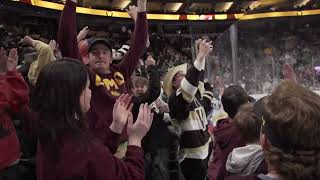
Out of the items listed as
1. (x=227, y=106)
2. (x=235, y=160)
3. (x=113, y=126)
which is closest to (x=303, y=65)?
(x=227, y=106)

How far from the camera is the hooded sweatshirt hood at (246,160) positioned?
174cm

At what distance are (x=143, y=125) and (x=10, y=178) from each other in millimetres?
1028

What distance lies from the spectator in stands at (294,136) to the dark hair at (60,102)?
0.69m

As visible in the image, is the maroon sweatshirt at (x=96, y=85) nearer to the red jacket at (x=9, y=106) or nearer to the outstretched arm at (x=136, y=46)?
the outstretched arm at (x=136, y=46)

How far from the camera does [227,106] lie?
Answer: 2.84m

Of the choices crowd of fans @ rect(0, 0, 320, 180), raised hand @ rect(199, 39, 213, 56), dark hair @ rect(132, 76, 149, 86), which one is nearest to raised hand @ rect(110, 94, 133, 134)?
crowd of fans @ rect(0, 0, 320, 180)

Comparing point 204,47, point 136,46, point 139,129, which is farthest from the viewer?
point 204,47

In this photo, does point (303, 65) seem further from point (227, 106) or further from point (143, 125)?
point (143, 125)

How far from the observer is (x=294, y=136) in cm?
117

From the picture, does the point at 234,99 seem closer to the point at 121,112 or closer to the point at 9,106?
the point at 121,112

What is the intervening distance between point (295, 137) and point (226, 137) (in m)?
1.32

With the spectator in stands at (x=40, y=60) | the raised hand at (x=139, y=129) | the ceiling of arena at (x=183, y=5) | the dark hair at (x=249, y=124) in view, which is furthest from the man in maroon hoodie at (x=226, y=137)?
the ceiling of arena at (x=183, y=5)

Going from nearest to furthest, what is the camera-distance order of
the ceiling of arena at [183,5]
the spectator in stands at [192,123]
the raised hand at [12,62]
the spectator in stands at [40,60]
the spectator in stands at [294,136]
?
1. the spectator in stands at [294,136]
2. the raised hand at [12,62]
3. the spectator in stands at [40,60]
4. the spectator in stands at [192,123]
5. the ceiling of arena at [183,5]

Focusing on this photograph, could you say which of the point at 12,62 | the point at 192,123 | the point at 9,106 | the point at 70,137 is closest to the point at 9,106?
the point at 9,106
